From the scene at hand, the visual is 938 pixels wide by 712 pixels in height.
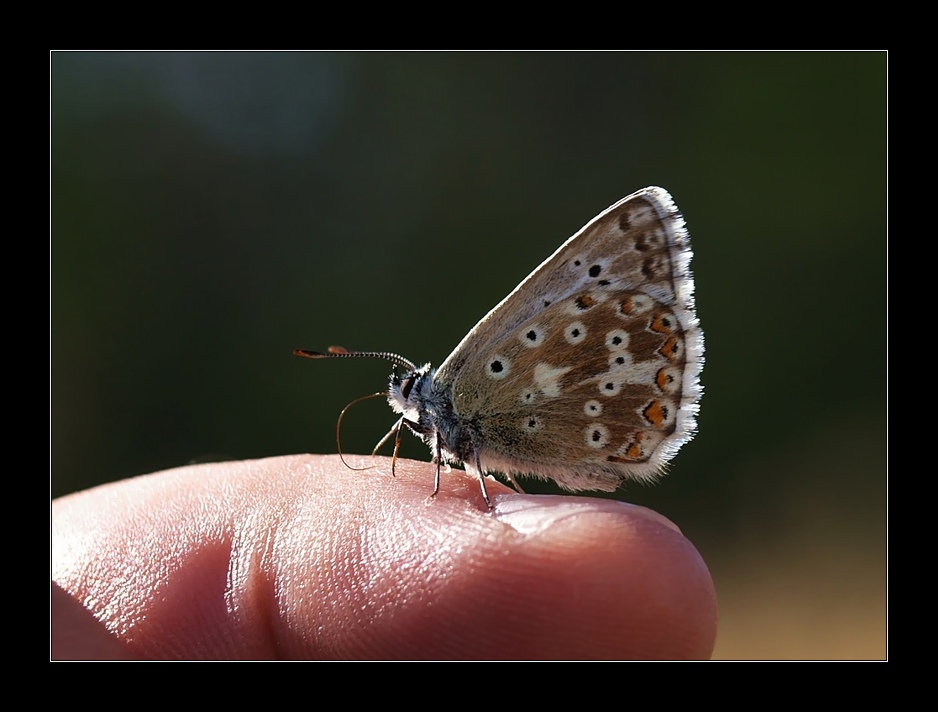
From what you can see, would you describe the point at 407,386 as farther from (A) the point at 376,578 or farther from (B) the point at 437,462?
(A) the point at 376,578

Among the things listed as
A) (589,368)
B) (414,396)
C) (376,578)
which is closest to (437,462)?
(414,396)

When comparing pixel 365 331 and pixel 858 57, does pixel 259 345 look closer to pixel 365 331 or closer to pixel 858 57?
pixel 365 331

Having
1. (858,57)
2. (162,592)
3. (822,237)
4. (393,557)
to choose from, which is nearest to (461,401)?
(393,557)

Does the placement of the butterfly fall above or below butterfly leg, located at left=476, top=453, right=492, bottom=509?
above

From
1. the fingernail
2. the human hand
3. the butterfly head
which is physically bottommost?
the human hand

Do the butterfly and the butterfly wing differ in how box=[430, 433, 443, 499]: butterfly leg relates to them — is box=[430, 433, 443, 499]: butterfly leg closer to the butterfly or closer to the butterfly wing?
the butterfly

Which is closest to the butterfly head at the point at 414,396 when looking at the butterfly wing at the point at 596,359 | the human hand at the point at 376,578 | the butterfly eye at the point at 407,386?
the butterfly eye at the point at 407,386

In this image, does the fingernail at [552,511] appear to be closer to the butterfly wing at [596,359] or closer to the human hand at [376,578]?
the human hand at [376,578]

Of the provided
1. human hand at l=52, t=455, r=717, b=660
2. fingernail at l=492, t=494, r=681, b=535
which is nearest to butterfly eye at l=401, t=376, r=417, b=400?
human hand at l=52, t=455, r=717, b=660

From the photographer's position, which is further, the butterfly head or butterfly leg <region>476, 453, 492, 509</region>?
the butterfly head
